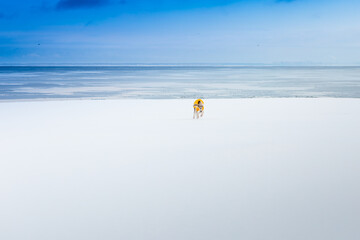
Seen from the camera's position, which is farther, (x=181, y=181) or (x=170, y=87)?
(x=170, y=87)

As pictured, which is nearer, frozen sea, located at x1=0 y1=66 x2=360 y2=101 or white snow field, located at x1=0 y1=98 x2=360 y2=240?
white snow field, located at x1=0 y1=98 x2=360 y2=240

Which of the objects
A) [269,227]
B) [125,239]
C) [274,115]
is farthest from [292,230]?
[274,115]

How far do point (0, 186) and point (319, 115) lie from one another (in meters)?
9.15

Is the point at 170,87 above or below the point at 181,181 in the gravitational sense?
above

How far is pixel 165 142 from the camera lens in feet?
24.3

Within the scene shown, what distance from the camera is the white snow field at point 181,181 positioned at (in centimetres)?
356

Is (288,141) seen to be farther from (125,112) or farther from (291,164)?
(125,112)

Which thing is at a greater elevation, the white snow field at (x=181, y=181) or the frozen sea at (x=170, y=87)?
the frozen sea at (x=170, y=87)

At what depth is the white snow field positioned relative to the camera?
11.7 ft

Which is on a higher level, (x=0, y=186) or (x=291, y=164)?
(x=291, y=164)

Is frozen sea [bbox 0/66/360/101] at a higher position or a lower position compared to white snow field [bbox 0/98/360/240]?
higher

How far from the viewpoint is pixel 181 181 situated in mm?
4902

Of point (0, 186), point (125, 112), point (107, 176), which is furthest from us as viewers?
point (125, 112)

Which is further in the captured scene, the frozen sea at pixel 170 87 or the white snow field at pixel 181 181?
the frozen sea at pixel 170 87
